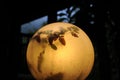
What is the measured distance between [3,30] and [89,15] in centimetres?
182

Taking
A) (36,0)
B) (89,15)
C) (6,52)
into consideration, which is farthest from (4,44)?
(89,15)

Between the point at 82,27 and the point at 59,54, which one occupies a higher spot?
the point at 82,27

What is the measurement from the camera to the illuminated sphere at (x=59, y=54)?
181 cm

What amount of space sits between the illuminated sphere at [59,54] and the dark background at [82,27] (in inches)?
27.1

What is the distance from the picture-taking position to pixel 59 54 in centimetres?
180

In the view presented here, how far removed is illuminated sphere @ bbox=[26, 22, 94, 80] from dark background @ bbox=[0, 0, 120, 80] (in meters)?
0.69

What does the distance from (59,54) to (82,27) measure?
1.02 m

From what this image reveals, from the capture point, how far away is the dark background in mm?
2602

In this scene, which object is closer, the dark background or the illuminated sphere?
the illuminated sphere

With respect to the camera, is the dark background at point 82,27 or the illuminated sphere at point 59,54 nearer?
the illuminated sphere at point 59,54

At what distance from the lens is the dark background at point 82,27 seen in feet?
8.54

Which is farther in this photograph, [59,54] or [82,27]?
[82,27]

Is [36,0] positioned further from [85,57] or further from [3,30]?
[85,57]

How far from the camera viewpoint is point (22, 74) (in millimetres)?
4977
